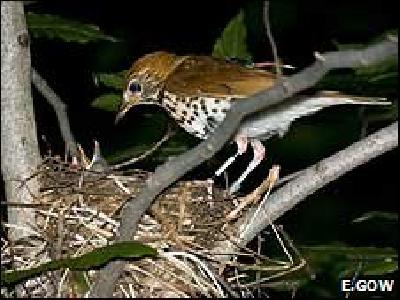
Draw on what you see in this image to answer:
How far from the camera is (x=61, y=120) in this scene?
376 centimetres

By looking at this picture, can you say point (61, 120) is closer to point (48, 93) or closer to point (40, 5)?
point (48, 93)

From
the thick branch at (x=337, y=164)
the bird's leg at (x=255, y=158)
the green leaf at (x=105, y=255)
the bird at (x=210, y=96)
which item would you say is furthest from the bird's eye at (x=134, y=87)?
the green leaf at (x=105, y=255)

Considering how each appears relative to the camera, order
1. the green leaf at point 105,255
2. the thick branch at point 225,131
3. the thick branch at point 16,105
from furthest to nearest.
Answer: the thick branch at point 16,105, the green leaf at point 105,255, the thick branch at point 225,131

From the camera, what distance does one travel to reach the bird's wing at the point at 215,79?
13.3ft

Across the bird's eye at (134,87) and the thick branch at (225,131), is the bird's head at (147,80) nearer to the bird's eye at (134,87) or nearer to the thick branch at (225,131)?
the bird's eye at (134,87)

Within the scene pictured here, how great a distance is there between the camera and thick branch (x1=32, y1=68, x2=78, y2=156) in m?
3.76

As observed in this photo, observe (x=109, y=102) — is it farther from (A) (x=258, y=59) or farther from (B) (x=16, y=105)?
(A) (x=258, y=59)

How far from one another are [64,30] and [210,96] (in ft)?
1.85

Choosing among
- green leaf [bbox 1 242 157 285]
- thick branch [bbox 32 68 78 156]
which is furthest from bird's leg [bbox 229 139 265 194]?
green leaf [bbox 1 242 157 285]

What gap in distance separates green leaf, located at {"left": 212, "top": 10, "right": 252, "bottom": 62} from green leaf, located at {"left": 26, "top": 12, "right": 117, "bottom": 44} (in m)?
0.43

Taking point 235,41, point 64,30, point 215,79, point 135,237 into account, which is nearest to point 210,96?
point 215,79

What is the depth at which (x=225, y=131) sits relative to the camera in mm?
2725

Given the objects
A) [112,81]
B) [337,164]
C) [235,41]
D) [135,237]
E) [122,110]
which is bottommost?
[135,237]

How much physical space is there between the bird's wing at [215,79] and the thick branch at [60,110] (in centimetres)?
55
